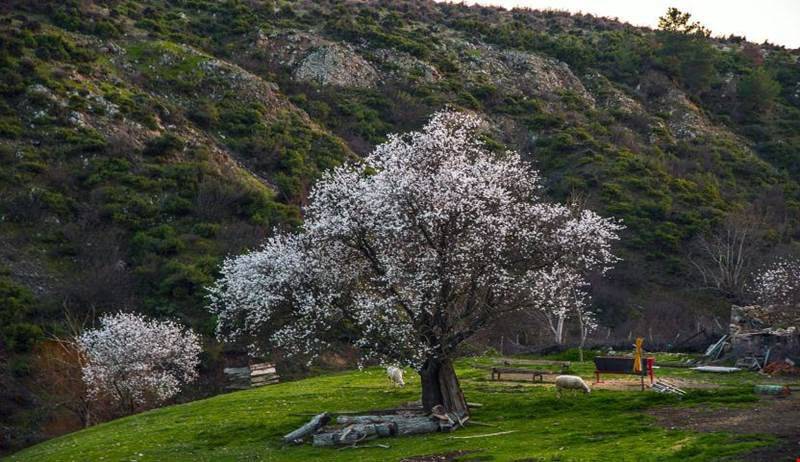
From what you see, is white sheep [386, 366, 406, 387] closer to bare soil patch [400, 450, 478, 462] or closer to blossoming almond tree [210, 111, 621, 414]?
blossoming almond tree [210, 111, 621, 414]

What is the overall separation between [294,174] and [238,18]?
41814 millimetres

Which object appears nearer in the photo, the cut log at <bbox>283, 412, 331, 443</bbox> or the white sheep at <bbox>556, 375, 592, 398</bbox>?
the cut log at <bbox>283, 412, 331, 443</bbox>

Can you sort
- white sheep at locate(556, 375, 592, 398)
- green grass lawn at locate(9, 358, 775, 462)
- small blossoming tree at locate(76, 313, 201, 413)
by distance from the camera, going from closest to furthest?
green grass lawn at locate(9, 358, 775, 462)
white sheep at locate(556, 375, 592, 398)
small blossoming tree at locate(76, 313, 201, 413)

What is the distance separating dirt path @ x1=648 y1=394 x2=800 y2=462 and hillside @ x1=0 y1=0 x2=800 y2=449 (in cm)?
2974

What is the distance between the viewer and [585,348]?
53719 mm

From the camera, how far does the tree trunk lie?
31.9 metres

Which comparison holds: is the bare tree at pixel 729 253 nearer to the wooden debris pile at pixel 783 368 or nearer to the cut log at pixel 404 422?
the wooden debris pile at pixel 783 368

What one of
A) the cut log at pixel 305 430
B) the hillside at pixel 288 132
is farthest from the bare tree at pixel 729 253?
the cut log at pixel 305 430

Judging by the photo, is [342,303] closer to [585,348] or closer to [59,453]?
[59,453]

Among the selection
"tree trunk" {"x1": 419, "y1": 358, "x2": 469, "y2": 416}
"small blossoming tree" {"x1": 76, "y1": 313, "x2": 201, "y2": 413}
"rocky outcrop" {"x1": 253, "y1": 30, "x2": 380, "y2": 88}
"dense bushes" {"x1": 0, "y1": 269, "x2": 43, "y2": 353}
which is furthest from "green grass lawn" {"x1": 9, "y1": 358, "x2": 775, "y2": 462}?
"rocky outcrop" {"x1": 253, "y1": 30, "x2": 380, "y2": 88}

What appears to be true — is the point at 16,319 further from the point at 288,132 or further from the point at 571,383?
the point at 288,132

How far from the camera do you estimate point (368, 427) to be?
30.5m

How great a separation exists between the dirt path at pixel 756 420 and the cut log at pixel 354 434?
32.7 feet

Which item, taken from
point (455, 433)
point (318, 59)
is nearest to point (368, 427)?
point (455, 433)
